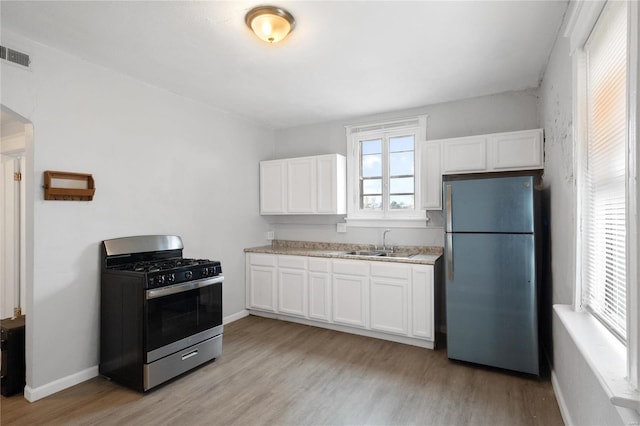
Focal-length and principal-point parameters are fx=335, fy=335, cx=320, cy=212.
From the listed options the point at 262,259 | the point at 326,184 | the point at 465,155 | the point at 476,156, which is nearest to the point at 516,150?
the point at 476,156

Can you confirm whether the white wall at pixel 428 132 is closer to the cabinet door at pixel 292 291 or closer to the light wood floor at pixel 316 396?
the cabinet door at pixel 292 291

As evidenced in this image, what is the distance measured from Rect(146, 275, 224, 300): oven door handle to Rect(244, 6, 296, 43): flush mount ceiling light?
206 cm

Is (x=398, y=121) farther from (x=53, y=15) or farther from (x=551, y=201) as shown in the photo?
(x=53, y=15)

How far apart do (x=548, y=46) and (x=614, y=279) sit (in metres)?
1.92

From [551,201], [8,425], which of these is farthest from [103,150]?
[551,201]

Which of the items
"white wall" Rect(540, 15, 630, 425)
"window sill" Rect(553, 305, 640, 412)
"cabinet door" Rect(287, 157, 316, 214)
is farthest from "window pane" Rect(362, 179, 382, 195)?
"window sill" Rect(553, 305, 640, 412)

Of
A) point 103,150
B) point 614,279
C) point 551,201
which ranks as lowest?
point 614,279

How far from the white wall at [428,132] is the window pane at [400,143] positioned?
258 millimetres

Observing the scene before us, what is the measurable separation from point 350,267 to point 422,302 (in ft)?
2.78

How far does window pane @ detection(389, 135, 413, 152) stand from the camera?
415 cm

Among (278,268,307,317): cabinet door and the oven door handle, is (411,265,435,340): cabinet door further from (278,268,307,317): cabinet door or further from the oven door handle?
the oven door handle

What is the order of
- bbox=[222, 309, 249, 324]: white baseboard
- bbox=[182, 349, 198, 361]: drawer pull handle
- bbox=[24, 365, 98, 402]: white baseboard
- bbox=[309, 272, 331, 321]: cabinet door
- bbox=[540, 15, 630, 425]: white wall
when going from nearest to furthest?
bbox=[540, 15, 630, 425]: white wall → bbox=[24, 365, 98, 402]: white baseboard → bbox=[182, 349, 198, 361]: drawer pull handle → bbox=[309, 272, 331, 321]: cabinet door → bbox=[222, 309, 249, 324]: white baseboard

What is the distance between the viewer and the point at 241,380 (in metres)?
2.78

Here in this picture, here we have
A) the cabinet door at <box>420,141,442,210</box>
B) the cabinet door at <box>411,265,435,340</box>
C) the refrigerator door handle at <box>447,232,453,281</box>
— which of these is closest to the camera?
the refrigerator door handle at <box>447,232,453,281</box>
